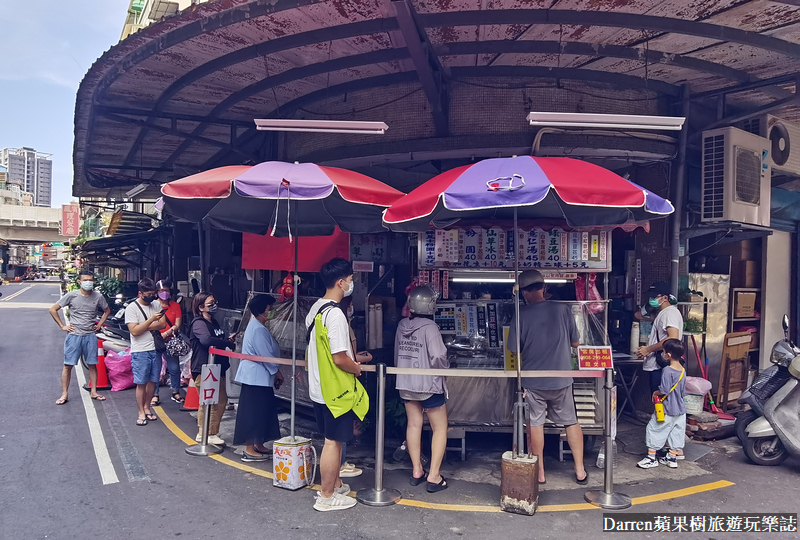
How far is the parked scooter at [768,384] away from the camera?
5.67 m

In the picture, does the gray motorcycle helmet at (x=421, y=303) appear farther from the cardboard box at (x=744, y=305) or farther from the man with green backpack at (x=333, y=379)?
the cardboard box at (x=744, y=305)

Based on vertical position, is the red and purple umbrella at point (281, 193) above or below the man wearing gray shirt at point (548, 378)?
above

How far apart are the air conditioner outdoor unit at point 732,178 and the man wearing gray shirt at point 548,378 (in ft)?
11.8

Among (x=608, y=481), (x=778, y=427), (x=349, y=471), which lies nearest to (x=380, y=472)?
(x=349, y=471)

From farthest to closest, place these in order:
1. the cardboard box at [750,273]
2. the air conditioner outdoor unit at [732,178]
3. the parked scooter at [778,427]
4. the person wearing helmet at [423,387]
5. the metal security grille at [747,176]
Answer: the cardboard box at [750,273]
the metal security grille at [747,176]
the air conditioner outdoor unit at [732,178]
the parked scooter at [778,427]
the person wearing helmet at [423,387]

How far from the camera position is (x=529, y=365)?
194 inches

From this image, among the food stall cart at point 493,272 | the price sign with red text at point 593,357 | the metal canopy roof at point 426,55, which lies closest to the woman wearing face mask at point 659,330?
the food stall cart at point 493,272

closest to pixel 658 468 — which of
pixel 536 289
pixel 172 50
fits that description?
pixel 536 289

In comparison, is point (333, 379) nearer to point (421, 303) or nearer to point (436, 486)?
point (421, 303)

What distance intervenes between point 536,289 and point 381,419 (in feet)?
6.15

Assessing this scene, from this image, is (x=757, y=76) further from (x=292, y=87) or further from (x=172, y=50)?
(x=172, y=50)

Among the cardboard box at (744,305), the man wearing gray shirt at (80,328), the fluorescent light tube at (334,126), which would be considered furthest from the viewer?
the cardboard box at (744,305)

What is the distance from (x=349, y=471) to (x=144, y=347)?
11.1ft

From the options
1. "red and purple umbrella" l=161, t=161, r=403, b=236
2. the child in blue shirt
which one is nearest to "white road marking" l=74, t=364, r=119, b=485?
"red and purple umbrella" l=161, t=161, r=403, b=236
